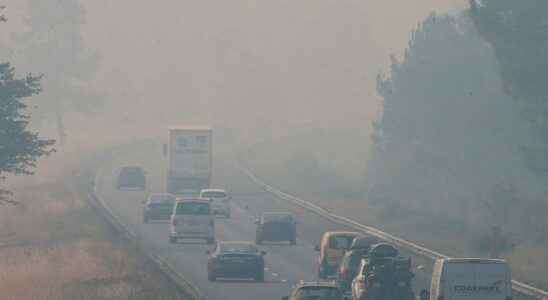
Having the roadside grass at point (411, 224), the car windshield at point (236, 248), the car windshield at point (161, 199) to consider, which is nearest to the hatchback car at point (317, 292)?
the roadside grass at point (411, 224)

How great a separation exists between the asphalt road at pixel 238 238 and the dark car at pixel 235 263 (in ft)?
1.00

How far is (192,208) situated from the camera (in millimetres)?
53875

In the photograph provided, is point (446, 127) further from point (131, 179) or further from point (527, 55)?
point (527, 55)

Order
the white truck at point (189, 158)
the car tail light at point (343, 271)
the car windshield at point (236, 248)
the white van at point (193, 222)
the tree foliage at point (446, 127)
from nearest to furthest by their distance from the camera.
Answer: the car tail light at point (343, 271) < the car windshield at point (236, 248) < the white van at point (193, 222) < the white truck at point (189, 158) < the tree foliage at point (446, 127)

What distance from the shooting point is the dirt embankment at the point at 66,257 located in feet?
113

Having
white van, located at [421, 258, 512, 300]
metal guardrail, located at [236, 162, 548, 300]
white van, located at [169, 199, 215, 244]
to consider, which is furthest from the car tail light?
white van, located at [169, 199, 215, 244]

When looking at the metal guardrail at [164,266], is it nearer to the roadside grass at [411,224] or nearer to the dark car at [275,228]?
the dark car at [275,228]

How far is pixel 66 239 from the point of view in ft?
172

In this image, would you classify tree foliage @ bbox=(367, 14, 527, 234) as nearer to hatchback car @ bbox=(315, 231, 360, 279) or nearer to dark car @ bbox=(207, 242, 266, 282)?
hatchback car @ bbox=(315, 231, 360, 279)

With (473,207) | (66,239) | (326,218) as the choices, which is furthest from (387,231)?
(473,207)

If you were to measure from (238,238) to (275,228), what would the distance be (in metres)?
3.69

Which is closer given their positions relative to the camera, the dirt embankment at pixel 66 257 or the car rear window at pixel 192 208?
the dirt embankment at pixel 66 257

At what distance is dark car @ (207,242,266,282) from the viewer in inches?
1599

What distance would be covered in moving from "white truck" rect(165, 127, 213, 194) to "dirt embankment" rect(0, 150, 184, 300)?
20.3 feet
